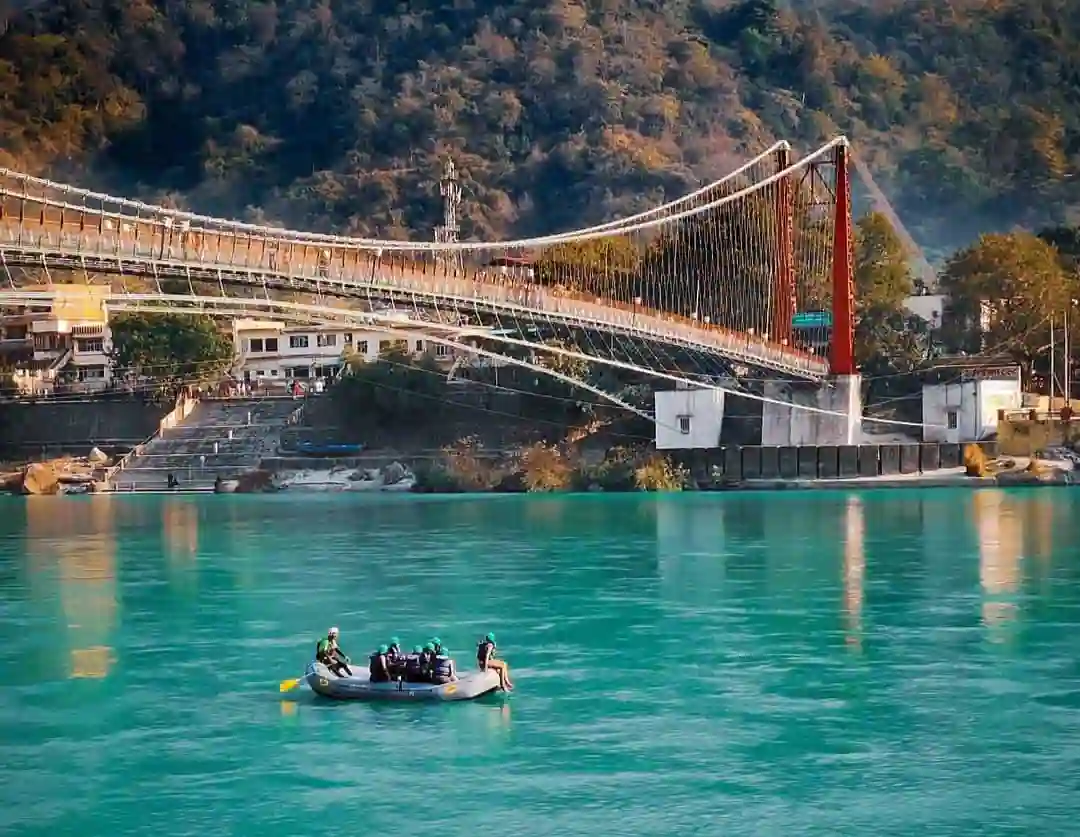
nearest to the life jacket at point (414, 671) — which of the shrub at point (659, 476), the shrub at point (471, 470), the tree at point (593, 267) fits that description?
the shrub at point (659, 476)

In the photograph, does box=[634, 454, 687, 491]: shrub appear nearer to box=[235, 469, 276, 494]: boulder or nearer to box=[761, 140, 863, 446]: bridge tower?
box=[761, 140, 863, 446]: bridge tower

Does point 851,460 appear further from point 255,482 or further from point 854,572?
point 854,572

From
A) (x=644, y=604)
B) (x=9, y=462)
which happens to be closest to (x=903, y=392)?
(x=9, y=462)

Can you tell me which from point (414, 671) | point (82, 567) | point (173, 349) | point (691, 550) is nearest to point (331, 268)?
point (82, 567)

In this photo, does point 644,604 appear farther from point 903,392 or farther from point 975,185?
point 975,185

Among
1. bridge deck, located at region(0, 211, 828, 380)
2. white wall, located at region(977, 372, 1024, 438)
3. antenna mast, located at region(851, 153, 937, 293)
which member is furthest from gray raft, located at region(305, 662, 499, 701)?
antenna mast, located at region(851, 153, 937, 293)

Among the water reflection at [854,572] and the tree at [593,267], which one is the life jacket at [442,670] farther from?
the tree at [593,267]
